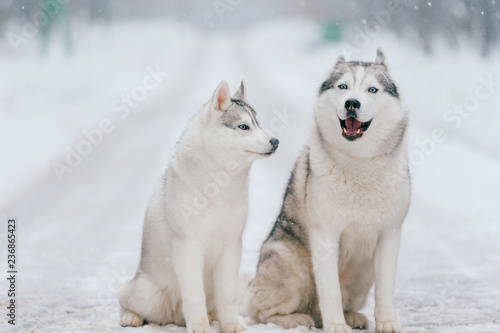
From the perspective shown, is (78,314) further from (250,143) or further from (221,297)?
(250,143)

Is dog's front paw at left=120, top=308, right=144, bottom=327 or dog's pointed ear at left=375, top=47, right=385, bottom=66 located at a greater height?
dog's pointed ear at left=375, top=47, right=385, bottom=66

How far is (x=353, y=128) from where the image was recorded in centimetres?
454

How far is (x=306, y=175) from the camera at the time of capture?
496 centimetres

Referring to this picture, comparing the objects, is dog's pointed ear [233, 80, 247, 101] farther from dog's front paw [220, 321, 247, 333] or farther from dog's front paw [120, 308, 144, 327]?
dog's front paw [120, 308, 144, 327]

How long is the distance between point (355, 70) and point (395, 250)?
1327 millimetres

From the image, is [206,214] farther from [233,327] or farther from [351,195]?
[351,195]

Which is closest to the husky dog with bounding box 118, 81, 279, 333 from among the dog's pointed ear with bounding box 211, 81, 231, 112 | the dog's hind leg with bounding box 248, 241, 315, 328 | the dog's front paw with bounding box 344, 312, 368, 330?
the dog's pointed ear with bounding box 211, 81, 231, 112

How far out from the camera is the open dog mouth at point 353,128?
4.51 m

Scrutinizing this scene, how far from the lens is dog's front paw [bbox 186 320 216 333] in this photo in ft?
14.6

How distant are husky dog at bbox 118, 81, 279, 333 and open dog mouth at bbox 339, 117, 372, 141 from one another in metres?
0.50

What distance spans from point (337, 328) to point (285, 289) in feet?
1.79

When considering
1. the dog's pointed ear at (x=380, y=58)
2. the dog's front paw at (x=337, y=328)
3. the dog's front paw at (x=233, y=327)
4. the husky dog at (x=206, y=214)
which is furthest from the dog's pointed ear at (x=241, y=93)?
the dog's front paw at (x=337, y=328)

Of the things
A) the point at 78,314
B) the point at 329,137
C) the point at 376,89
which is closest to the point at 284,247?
the point at 329,137

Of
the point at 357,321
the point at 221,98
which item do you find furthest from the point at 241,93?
the point at 357,321
